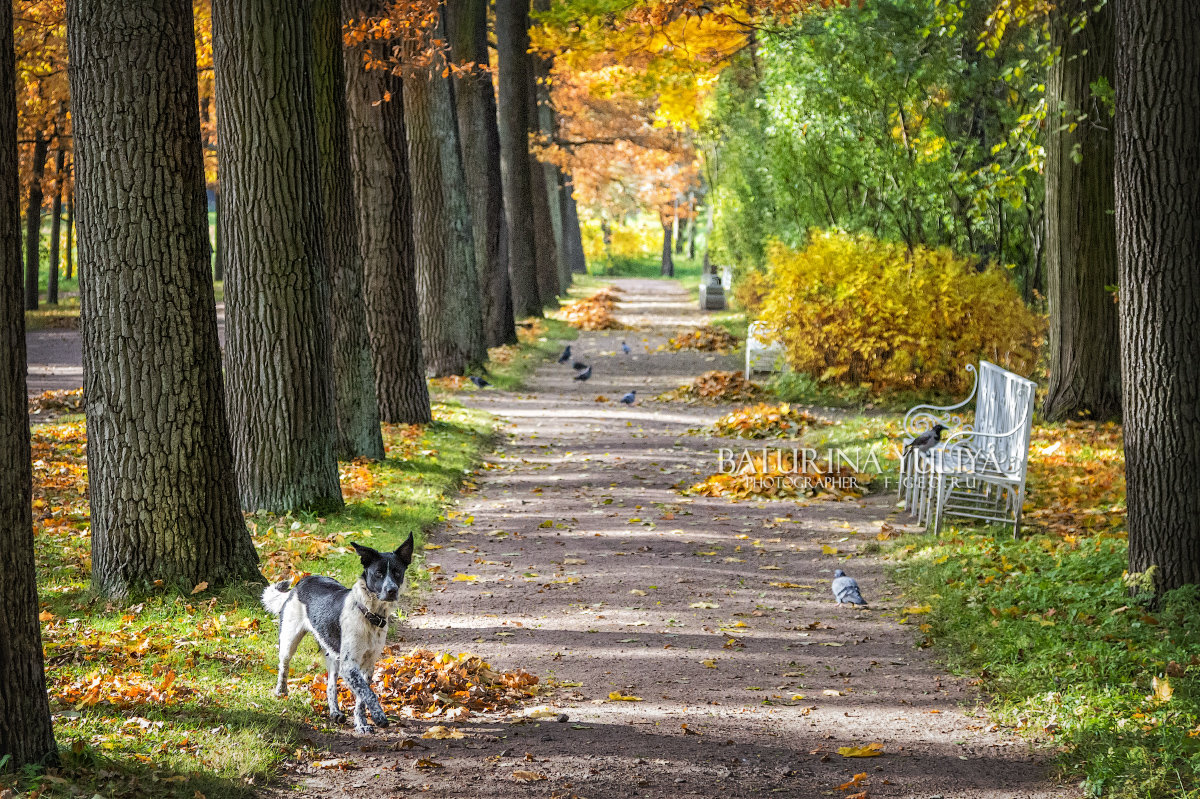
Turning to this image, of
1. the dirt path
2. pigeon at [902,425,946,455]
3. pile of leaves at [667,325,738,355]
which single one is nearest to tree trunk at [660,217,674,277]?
pile of leaves at [667,325,738,355]

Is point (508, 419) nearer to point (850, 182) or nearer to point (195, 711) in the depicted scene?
point (850, 182)

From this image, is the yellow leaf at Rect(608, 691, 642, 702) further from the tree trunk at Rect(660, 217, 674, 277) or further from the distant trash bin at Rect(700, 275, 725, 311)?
the tree trunk at Rect(660, 217, 674, 277)

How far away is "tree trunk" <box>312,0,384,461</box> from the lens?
38.5ft

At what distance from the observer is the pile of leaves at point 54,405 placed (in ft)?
50.9

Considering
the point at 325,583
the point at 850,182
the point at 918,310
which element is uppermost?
the point at 850,182

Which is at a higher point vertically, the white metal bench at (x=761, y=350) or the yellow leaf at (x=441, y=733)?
the white metal bench at (x=761, y=350)

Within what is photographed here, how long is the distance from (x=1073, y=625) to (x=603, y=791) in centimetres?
339

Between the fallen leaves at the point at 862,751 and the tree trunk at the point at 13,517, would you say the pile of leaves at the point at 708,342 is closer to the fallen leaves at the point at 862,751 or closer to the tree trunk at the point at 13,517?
the fallen leaves at the point at 862,751

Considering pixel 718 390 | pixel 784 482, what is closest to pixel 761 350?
pixel 718 390

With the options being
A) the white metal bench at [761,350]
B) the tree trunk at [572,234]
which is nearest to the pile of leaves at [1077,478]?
the white metal bench at [761,350]

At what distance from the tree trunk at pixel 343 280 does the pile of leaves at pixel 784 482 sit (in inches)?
131

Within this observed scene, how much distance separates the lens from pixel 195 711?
18.0 ft

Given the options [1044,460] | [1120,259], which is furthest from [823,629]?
[1044,460]

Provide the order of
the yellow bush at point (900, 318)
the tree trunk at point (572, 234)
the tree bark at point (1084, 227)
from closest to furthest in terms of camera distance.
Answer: the tree bark at point (1084, 227) < the yellow bush at point (900, 318) < the tree trunk at point (572, 234)
